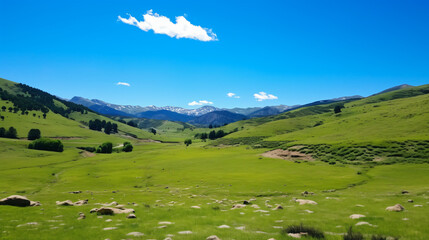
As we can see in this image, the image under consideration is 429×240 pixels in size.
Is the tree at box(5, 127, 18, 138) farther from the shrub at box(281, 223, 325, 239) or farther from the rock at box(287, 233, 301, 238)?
the rock at box(287, 233, 301, 238)

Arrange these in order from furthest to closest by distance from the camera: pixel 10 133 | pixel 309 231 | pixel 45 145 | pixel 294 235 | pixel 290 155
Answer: pixel 10 133 → pixel 45 145 → pixel 290 155 → pixel 309 231 → pixel 294 235

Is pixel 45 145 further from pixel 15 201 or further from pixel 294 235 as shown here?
pixel 294 235

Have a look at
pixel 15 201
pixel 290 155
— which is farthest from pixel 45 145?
pixel 15 201

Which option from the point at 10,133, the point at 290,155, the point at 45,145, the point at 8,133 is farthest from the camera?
the point at 10,133

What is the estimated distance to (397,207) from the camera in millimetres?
18656

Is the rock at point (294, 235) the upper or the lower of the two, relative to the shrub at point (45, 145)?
upper

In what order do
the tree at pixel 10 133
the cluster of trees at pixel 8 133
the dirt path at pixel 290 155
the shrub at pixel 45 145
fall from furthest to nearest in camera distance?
the tree at pixel 10 133 → the cluster of trees at pixel 8 133 → the shrub at pixel 45 145 → the dirt path at pixel 290 155

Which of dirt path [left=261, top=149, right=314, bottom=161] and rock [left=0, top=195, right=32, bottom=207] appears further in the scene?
dirt path [left=261, top=149, right=314, bottom=161]

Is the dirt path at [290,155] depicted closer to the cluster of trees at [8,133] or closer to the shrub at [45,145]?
the shrub at [45,145]

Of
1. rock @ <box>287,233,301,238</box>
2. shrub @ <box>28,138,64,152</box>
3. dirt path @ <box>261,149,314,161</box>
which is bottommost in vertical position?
shrub @ <box>28,138,64,152</box>

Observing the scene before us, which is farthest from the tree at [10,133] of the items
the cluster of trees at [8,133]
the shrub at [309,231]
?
the shrub at [309,231]

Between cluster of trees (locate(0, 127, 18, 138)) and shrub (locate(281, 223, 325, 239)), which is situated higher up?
shrub (locate(281, 223, 325, 239))

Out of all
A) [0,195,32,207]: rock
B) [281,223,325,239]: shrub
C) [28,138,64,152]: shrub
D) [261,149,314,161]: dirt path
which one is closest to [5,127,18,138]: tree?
[28,138,64,152]: shrub

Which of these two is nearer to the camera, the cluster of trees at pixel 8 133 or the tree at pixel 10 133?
the cluster of trees at pixel 8 133
